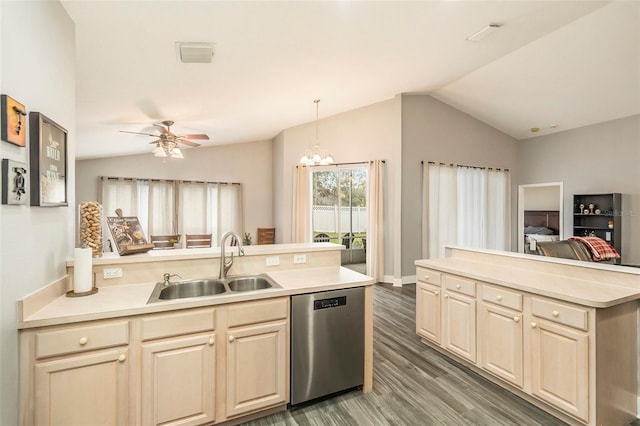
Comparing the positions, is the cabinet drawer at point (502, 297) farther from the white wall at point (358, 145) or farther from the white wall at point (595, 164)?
the white wall at point (595, 164)

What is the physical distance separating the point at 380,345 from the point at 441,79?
14.1 ft

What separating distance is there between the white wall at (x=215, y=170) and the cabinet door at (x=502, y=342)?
5.92m

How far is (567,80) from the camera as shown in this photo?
467 centimetres

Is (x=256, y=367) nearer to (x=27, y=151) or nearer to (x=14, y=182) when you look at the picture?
(x=14, y=182)

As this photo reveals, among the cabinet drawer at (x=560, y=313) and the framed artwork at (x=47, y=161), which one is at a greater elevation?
the framed artwork at (x=47, y=161)

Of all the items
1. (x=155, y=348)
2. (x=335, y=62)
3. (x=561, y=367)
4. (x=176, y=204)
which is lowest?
(x=561, y=367)

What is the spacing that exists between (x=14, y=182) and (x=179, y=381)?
128 cm

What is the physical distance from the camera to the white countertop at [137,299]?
1.46 metres

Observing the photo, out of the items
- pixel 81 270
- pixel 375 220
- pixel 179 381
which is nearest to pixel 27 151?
pixel 81 270

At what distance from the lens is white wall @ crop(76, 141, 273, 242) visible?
6.18m

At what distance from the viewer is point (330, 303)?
6.79 feet

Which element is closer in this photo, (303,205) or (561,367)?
(561,367)

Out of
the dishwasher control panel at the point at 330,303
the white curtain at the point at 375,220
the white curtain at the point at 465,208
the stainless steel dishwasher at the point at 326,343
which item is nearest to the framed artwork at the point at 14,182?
the stainless steel dishwasher at the point at 326,343

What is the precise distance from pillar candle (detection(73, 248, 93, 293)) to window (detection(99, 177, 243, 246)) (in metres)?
5.14
